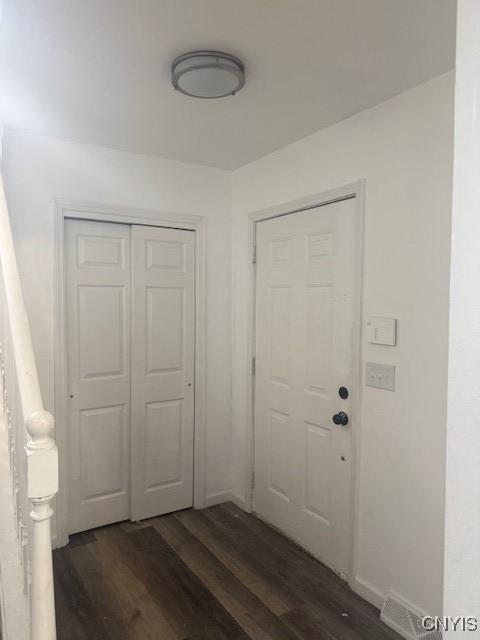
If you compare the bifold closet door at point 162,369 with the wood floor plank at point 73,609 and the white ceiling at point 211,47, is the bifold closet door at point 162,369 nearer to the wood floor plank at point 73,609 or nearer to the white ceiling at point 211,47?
the wood floor plank at point 73,609

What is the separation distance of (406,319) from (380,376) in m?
0.31

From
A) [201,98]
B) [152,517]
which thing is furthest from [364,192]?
[152,517]

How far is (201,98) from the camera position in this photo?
6.57 ft

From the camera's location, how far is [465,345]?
0.78 m

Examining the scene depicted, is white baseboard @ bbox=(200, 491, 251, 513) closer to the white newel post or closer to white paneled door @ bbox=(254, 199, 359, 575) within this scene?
white paneled door @ bbox=(254, 199, 359, 575)

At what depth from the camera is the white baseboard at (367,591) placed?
2.10 m

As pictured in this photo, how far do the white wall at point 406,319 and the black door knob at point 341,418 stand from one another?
12 centimetres

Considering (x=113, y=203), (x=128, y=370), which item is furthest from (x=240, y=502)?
(x=113, y=203)

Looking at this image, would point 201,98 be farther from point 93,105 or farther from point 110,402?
point 110,402

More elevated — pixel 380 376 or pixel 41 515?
pixel 380 376

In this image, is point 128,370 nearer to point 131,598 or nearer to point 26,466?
point 131,598

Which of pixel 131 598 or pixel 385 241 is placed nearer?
pixel 385 241

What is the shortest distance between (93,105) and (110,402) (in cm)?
174

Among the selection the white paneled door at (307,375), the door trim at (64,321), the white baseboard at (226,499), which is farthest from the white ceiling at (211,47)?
the white baseboard at (226,499)
